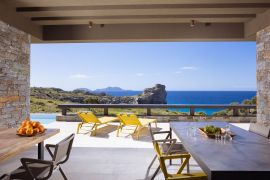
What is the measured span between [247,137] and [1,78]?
14.2 feet

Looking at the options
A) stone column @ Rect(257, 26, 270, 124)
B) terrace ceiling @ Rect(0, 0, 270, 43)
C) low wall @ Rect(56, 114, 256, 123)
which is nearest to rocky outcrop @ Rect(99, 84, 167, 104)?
low wall @ Rect(56, 114, 256, 123)

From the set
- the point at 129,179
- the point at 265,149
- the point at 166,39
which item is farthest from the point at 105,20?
the point at 265,149

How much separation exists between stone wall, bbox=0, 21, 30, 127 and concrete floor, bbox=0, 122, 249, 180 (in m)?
0.91

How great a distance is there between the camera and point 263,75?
624 cm

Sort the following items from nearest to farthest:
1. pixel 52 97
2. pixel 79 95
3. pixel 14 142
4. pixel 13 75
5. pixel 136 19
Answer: pixel 14 142 < pixel 13 75 < pixel 136 19 < pixel 52 97 < pixel 79 95

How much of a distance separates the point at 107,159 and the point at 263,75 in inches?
148

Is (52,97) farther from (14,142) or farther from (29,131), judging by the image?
(14,142)

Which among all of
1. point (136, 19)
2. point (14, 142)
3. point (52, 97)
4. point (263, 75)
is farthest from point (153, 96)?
point (14, 142)

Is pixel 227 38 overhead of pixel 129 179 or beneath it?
overhead

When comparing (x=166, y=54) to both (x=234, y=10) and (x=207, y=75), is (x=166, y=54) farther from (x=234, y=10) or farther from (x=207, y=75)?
(x=234, y=10)

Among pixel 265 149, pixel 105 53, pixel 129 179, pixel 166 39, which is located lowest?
pixel 129 179

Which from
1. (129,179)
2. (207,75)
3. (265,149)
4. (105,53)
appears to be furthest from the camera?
(207,75)

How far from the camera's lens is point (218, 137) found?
11.2 feet

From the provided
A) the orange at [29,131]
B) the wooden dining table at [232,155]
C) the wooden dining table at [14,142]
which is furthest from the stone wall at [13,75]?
the wooden dining table at [232,155]
